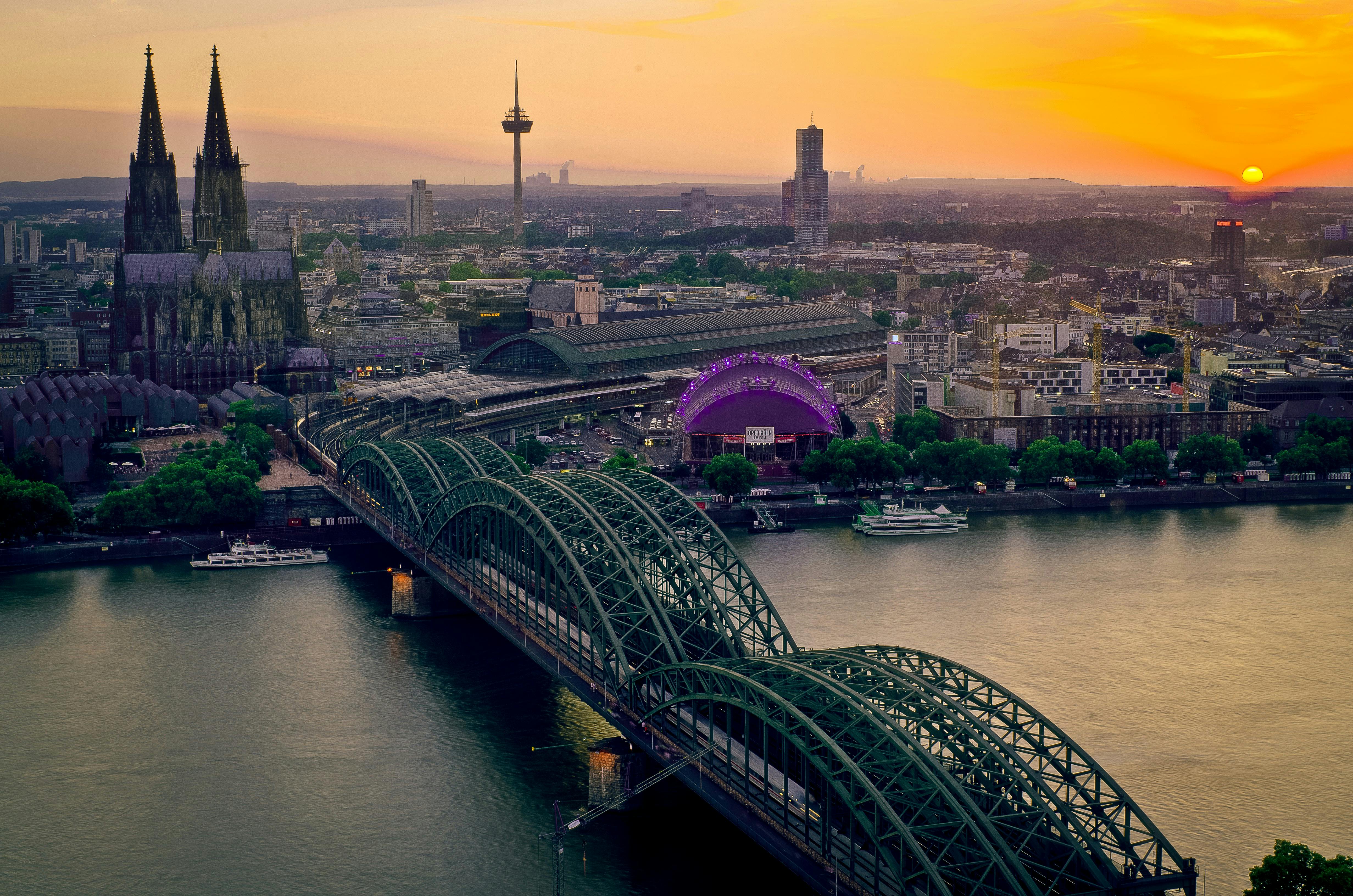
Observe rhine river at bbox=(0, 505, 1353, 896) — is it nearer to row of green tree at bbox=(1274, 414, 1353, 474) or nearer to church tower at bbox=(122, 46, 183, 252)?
row of green tree at bbox=(1274, 414, 1353, 474)

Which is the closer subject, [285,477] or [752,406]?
[285,477]

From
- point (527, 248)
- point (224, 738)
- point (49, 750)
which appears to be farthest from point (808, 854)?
point (527, 248)

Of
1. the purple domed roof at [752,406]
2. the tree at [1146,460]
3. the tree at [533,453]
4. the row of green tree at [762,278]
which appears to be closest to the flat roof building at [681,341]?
the purple domed roof at [752,406]

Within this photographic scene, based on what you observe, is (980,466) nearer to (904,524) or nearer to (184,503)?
(904,524)

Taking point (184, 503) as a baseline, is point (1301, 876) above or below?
below

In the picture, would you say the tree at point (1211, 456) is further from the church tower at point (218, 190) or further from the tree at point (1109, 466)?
the church tower at point (218, 190)

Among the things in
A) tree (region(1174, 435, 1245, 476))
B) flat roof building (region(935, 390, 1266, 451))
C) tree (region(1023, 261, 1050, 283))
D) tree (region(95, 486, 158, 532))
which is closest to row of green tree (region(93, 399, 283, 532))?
tree (region(95, 486, 158, 532))

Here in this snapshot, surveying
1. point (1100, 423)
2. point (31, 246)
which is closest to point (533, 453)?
point (1100, 423)
